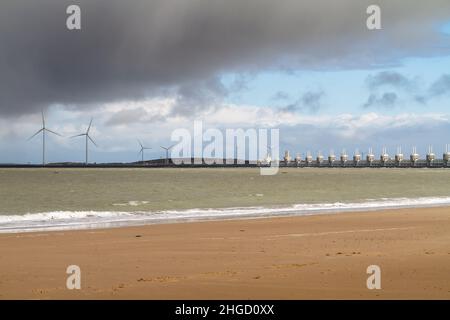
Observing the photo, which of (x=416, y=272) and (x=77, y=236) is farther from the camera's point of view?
(x=77, y=236)

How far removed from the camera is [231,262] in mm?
16609

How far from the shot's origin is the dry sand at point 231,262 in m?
12.8

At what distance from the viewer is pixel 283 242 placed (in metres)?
21.3

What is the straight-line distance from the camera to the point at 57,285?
43.9 ft

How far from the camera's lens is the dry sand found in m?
12.8

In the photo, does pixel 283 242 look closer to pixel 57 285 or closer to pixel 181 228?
pixel 181 228
